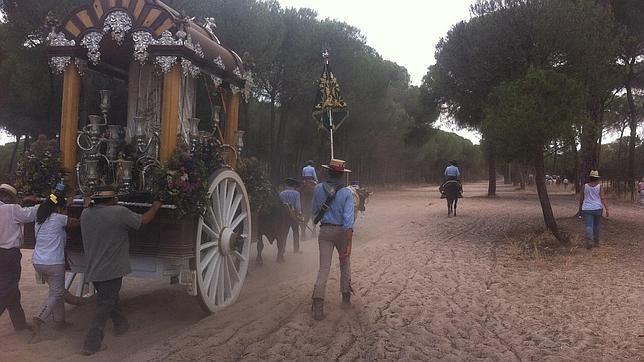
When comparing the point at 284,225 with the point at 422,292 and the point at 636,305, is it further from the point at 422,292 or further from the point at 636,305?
the point at 636,305

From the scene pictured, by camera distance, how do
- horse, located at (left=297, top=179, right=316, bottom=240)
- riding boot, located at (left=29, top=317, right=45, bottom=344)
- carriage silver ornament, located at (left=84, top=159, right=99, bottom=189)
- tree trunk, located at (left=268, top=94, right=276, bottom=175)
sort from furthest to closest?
tree trunk, located at (left=268, top=94, right=276, bottom=175), horse, located at (left=297, top=179, right=316, bottom=240), carriage silver ornament, located at (left=84, top=159, right=99, bottom=189), riding boot, located at (left=29, top=317, right=45, bottom=344)

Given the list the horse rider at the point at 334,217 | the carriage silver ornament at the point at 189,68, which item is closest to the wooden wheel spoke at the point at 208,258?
the horse rider at the point at 334,217

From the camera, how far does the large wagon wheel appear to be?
19.2 ft

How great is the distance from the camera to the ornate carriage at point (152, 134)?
5.60m

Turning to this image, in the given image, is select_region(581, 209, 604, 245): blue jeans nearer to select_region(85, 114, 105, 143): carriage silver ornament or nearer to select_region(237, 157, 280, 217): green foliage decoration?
select_region(237, 157, 280, 217): green foliage decoration

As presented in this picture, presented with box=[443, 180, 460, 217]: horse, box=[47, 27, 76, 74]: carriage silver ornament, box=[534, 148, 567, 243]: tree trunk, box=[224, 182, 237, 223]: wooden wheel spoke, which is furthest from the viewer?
box=[443, 180, 460, 217]: horse

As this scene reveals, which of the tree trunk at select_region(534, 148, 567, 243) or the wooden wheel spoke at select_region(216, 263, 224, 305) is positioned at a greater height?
the tree trunk at select_region(534, 148, 567, 243)

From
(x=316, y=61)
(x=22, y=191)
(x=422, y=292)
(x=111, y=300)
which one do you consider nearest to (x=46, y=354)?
(x=111, y=300)

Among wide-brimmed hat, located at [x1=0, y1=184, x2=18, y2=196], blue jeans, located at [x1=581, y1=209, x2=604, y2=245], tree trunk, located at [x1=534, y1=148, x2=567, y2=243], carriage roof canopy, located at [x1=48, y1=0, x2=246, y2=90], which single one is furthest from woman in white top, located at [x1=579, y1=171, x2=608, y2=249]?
wide-brimmed hat, located at [x1=0, y1=184, x2=18, y2=196]

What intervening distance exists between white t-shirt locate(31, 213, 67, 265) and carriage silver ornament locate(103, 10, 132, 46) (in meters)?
2.12

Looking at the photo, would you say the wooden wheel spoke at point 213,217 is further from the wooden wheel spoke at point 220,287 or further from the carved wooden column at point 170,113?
the carved wooden column at point 170,113

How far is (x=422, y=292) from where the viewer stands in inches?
293

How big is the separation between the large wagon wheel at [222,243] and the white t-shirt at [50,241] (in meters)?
1.41

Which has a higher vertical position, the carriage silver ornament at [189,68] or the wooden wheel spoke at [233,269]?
the carriage silver ornament at [189,68]
